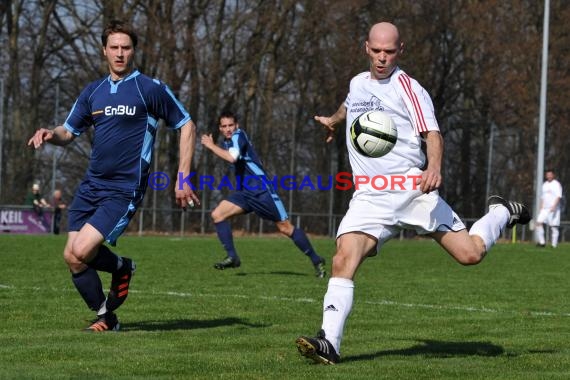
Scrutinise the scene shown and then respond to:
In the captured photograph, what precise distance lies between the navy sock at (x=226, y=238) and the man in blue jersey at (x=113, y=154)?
6743 millimetres

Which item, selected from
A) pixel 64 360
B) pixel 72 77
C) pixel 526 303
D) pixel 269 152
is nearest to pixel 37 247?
pixel 526 303

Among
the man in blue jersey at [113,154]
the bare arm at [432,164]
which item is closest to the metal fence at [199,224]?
the man in blue jersey at [113,154]

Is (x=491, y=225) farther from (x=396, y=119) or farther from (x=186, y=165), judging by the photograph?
(x=186, y=165)

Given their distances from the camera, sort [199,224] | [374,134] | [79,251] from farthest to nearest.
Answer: [199,224] < [79,251] < [374,134]

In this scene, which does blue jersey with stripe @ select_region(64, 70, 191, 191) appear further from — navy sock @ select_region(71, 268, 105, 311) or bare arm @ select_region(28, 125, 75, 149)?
navy sock @ select_region(71, 268, 105, 311)

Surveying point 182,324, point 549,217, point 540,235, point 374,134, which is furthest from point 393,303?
point 549,217

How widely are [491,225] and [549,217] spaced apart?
22.6 meters

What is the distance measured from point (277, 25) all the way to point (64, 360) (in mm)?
34443

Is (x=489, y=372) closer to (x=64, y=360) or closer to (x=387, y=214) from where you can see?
(x=387, y=214)

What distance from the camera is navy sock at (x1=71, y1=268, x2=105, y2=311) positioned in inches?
328

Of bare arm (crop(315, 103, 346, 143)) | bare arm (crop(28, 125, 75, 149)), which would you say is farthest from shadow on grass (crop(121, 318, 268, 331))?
bare arm (crop(315, 103, 346, 143))

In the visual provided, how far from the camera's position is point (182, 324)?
347 inches

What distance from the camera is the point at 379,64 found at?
23.0ft

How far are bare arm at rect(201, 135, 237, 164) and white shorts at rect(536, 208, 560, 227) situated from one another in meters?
15.8
